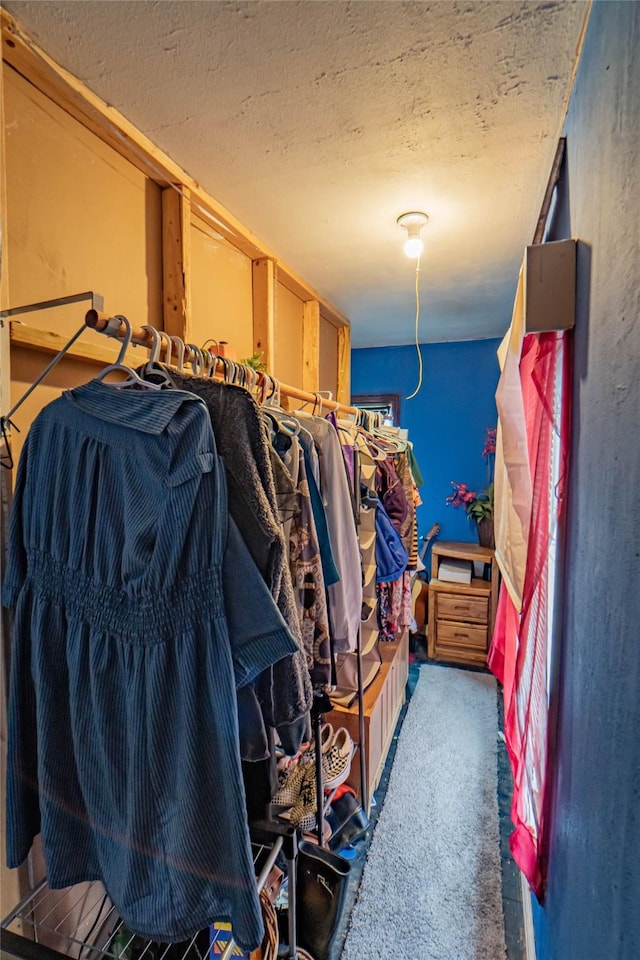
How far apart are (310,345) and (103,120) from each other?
1.46 meters

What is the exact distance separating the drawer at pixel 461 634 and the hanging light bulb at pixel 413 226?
2.54 metres

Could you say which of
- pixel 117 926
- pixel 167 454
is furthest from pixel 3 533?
pixel 117 926

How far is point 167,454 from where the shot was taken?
28.3 inches

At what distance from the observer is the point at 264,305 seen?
196cm

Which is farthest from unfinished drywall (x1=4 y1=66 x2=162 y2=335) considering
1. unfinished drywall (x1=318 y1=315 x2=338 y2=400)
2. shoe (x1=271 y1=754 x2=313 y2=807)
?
shoe (x1=271 y1=754 x2=313 y2=807)

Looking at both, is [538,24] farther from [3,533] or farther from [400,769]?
[400,769]

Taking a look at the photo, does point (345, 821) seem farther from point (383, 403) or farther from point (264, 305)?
point (383, 403)

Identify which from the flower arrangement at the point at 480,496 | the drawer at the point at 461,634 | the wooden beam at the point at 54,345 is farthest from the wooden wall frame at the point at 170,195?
A: the drawer at the point at 461,634

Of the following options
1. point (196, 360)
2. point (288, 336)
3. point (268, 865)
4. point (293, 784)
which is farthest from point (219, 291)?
point (293, 784)

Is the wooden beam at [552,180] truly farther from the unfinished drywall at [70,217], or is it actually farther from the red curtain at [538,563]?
the unfinished drywall at [70,217]

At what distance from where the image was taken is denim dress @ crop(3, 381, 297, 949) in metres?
0.69

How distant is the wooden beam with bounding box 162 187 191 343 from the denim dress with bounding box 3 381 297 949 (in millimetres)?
677

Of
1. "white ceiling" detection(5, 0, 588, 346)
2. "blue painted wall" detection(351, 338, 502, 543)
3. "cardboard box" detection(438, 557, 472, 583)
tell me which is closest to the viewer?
"white ceiling" detection(5, 0, 588, 346)

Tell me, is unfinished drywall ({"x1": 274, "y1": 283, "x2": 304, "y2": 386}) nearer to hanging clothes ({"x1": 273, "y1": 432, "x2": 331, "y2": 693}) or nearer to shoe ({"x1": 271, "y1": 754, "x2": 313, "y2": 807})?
hanging clothes ({"x1": 273, "y1": 432, "x2": 331, "y2": 693})
